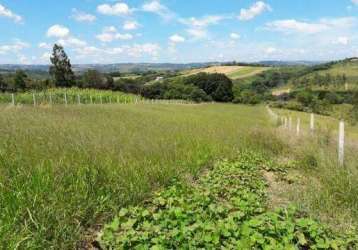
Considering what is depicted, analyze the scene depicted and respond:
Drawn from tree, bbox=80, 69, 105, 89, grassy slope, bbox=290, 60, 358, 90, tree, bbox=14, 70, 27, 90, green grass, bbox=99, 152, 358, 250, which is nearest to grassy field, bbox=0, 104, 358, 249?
green grass, bbox=99, 152, 358, 250

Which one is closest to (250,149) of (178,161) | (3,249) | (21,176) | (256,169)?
(256,169)

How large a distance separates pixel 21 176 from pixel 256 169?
16.2 ft

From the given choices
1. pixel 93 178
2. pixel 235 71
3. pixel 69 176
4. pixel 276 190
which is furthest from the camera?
pixel 235 71

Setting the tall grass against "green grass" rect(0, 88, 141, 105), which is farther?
"green grass" rect(0, 88, 141, 105)

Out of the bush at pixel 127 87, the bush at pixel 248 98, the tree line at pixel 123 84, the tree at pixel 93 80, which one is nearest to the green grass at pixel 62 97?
the tree line at pixel 123 84

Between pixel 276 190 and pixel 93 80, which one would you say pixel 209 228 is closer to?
pixel 276 190

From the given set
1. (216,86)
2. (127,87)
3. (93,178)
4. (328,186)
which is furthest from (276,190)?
(216,86)

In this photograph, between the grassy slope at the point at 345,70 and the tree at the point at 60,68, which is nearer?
the tree at the point at 60,68

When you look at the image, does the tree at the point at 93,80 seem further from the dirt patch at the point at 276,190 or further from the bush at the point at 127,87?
the dirt patch at the point at 276,190

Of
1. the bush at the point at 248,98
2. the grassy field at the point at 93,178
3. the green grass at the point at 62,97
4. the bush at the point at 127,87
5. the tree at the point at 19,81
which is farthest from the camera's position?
the bush at the point at 248,98

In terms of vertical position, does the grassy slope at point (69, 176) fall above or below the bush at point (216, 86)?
above

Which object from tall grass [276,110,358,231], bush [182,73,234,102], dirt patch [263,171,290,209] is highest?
tall grass [276,110,358,231]

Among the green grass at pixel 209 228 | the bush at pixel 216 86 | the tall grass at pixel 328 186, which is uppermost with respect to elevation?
the green grass at pixel 209 228

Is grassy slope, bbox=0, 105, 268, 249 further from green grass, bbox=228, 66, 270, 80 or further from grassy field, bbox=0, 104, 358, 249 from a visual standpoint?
green grass, bbox=228, 66, 270, 80
